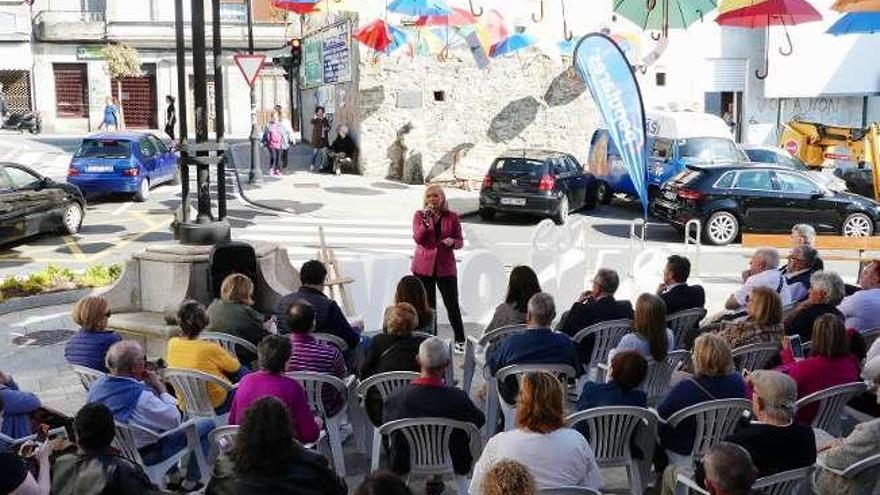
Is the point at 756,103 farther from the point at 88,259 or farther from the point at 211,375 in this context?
the point at 211,375

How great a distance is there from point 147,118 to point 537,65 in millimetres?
26523

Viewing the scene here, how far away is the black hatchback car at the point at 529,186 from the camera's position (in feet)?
65.3

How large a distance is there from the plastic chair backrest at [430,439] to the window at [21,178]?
1284 centimetres

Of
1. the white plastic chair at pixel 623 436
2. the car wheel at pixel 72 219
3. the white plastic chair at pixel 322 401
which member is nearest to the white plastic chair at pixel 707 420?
the white plastic chair at pixel 623 436

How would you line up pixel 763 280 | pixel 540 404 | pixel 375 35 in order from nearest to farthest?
1. pixel 540 404
2. pixel 763 280
3. pixel 375 35

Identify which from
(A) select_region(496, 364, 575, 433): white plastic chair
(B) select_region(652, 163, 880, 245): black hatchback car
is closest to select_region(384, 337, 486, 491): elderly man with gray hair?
(A) select_region(496, 364, 575, 433): white plastic chair

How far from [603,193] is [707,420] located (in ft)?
58.6

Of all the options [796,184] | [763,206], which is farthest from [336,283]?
[796,184]

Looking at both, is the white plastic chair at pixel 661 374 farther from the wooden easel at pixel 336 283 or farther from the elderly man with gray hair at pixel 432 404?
the wooden easel at pixel 336 283

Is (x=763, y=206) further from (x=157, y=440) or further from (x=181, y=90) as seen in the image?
(x=157, y=440)

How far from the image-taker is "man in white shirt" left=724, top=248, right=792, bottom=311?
865cm

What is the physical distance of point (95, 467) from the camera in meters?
4.46

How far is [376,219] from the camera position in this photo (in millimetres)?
20734

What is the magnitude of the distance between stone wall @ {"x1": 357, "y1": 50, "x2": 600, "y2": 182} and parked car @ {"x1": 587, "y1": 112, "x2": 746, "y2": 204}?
3297 mm
